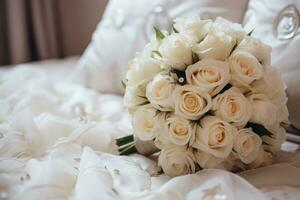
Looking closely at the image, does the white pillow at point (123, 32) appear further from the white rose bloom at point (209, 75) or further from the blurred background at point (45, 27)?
the blurred background at point (45, 27)

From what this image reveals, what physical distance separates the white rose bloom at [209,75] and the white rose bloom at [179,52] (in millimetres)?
20

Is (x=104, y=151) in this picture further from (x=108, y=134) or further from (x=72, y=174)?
(x=72, y=174)

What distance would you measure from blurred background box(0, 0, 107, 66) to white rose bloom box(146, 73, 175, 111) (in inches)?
60.2

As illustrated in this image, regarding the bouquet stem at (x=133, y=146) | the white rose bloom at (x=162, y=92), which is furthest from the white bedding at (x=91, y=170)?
the white rose bloom at (x=162, y=92)

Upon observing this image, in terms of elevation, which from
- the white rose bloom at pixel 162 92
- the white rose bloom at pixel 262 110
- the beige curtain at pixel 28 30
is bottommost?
the beige curtain at pixel 28 30

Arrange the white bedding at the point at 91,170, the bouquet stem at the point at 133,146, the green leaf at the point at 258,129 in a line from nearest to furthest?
the white bedding at the point at 91,170 < the green leaf at the point at 258,129 < the bouquet stem at the point at 133,146

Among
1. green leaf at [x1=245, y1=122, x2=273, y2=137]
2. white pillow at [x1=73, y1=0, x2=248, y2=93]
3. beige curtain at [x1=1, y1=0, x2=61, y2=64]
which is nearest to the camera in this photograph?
green leaf at [x1=245, y1=122, x2=273, y2=137]

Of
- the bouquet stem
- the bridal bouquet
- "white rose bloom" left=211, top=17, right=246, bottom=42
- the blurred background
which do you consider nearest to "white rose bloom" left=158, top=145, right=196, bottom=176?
the bridal bouquet

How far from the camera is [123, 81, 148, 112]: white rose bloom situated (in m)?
0.72

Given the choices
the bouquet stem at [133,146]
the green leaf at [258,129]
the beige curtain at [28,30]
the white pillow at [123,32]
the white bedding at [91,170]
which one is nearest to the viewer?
the white bedding at [91,170]

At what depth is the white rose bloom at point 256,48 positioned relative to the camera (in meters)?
0.70

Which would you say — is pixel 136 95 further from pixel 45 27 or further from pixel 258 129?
pixel 45 27

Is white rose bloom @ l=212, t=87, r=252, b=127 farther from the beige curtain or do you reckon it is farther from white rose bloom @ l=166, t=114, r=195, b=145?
the beige curtain

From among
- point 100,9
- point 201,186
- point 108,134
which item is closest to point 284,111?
point 201,186
